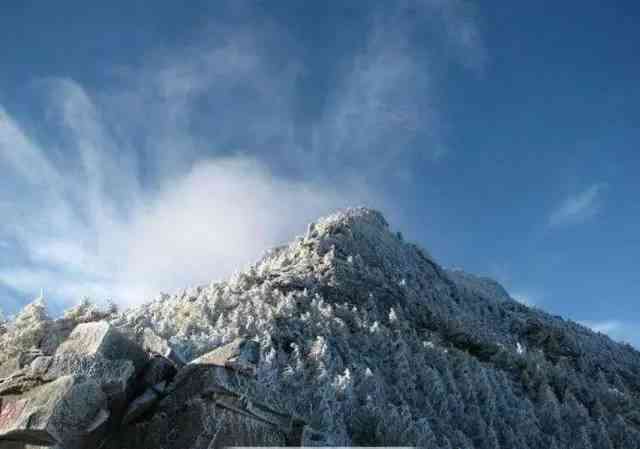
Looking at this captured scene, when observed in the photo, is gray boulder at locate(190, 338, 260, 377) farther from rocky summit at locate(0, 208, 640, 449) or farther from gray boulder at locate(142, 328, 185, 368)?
gray boulder at locate(142, 328, 185, 368)

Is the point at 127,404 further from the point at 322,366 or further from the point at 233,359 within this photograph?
the point at 322,366

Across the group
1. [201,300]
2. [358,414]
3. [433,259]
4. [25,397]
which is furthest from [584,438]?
[433,259]

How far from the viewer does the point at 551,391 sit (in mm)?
78875

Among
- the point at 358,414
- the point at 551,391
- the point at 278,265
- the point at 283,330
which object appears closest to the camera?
the point at 358,414

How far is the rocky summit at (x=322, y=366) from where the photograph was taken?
67.0 feet

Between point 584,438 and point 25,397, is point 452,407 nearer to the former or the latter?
point 584,438

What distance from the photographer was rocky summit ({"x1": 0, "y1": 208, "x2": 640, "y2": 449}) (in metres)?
20.4

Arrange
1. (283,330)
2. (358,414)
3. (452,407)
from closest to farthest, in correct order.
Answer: (358,414) < (452,407) < (283,330)

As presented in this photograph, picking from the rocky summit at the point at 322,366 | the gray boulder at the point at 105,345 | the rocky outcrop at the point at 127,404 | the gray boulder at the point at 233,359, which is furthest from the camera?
the gray boulder at the point at 105,345

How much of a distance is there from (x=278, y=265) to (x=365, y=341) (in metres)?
30.4

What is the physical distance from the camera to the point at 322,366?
190ft

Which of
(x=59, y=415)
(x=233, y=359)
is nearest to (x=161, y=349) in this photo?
(x=233, y=359)

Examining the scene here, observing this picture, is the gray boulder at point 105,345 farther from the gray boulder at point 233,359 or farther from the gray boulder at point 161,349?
the gray boulder at point 233,359

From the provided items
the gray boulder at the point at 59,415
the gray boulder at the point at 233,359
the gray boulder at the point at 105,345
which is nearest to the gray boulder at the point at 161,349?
the gray boulder at the point at 105,345
